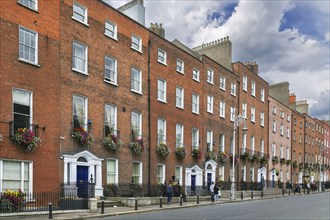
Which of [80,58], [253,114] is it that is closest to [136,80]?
[80,58]

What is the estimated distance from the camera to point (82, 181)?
2388 cm

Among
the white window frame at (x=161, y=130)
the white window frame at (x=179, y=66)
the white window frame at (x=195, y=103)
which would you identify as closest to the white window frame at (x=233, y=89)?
the white window frame at (x=195, y=103)

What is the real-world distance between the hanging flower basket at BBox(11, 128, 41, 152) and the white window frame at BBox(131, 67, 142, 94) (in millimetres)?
10232

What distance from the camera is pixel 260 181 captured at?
50.7 meters

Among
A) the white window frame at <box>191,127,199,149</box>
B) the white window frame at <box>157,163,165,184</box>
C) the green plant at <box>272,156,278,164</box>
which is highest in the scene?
the white window frame at <box>191,127,199,149</box>

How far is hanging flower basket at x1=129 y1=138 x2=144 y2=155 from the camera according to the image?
94.0 feet

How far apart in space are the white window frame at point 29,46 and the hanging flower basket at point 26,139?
3.76m

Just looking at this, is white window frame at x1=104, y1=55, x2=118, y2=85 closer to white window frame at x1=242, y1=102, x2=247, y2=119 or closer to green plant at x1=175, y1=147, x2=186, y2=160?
green plant at x1=175, y1=147, x2=186, y2=160

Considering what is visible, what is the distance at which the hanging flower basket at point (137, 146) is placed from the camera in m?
28.7

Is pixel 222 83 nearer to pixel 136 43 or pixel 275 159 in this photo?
pixel 136 43

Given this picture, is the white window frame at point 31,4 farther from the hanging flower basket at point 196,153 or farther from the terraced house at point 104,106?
the hanging flower basket at point 196,153

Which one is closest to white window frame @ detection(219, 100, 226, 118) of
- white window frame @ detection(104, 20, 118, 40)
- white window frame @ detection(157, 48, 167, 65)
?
white window frame @ detection(157, 48, 167, 65)

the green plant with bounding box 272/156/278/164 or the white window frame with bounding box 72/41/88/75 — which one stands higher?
the white window frame with bounding box 72/41/88/75

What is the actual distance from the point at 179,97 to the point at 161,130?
14.3 ft
